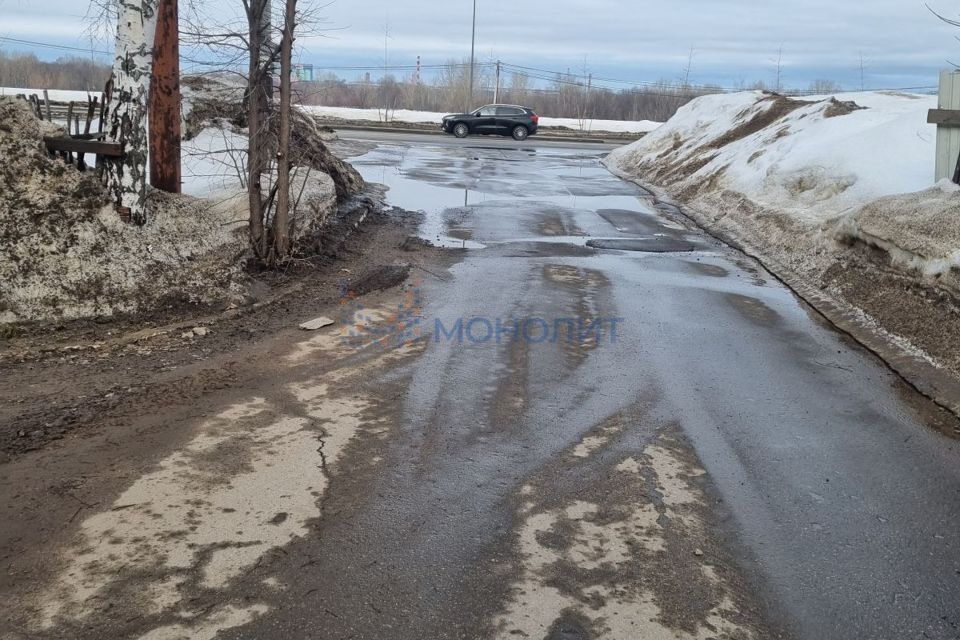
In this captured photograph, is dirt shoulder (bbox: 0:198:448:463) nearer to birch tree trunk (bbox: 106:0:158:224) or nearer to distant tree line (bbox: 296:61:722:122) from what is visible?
birch tree trunk (bbox: 106:0:158:224)

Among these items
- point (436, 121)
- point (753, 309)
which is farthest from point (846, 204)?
point (436, 121)

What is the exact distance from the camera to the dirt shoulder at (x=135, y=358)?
18.1 feet

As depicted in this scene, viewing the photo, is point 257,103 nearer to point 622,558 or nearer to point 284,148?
point 284,148

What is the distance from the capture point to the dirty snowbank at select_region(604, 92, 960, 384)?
8.72 meters

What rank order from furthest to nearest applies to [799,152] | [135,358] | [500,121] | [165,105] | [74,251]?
[500,121], [799,152], [165,105], [74,251], [135,358]

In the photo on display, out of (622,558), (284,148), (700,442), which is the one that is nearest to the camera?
(622,558)

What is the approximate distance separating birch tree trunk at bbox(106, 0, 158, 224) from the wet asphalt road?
3.22m

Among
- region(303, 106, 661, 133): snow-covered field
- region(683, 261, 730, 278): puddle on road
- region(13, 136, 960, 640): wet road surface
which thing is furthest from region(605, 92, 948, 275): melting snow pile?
region(303, 106, 661, 133): snow-covered field

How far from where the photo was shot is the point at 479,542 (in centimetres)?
419

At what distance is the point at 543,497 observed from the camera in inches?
184

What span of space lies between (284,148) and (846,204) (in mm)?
8317

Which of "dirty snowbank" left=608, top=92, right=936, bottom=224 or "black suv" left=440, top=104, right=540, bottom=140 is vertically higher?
"black suv" left=440, top=104, right=540, bottom=140

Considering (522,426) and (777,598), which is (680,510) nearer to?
(777,598)

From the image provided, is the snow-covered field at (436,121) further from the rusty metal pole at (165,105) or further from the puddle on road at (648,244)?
the rusty metal pole at (165,105)
